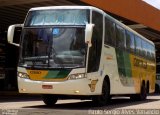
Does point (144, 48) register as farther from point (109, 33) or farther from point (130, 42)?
point (109, 33)

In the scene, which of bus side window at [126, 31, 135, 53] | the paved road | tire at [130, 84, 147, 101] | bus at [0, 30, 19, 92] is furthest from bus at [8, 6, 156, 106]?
bus at [0, 30, 19, 92]

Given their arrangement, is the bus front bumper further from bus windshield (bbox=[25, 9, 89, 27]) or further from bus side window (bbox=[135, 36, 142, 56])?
bus side window (bbox=[135, 36, 142, 56])

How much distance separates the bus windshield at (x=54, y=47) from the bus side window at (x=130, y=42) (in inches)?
203

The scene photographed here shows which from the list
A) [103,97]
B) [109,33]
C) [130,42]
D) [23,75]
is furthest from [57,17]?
[130,42]

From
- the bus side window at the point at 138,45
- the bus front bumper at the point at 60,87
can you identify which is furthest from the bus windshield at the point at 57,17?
the bus side window at the point at 138,45

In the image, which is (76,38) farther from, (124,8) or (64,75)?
(124,8)

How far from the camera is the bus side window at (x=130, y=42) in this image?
17.9 meters

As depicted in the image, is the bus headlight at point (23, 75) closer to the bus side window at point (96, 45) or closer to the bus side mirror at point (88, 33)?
the bus side window at point (96, 45)

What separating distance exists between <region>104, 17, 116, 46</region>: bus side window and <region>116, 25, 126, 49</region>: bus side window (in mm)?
628

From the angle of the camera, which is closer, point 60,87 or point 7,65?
point 60,87

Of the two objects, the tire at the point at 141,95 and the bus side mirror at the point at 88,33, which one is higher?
the bus side mirror at the point at 88,33

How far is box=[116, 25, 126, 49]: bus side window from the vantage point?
16.2m

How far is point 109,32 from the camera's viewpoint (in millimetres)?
14977

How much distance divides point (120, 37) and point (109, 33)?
5.73 feet
